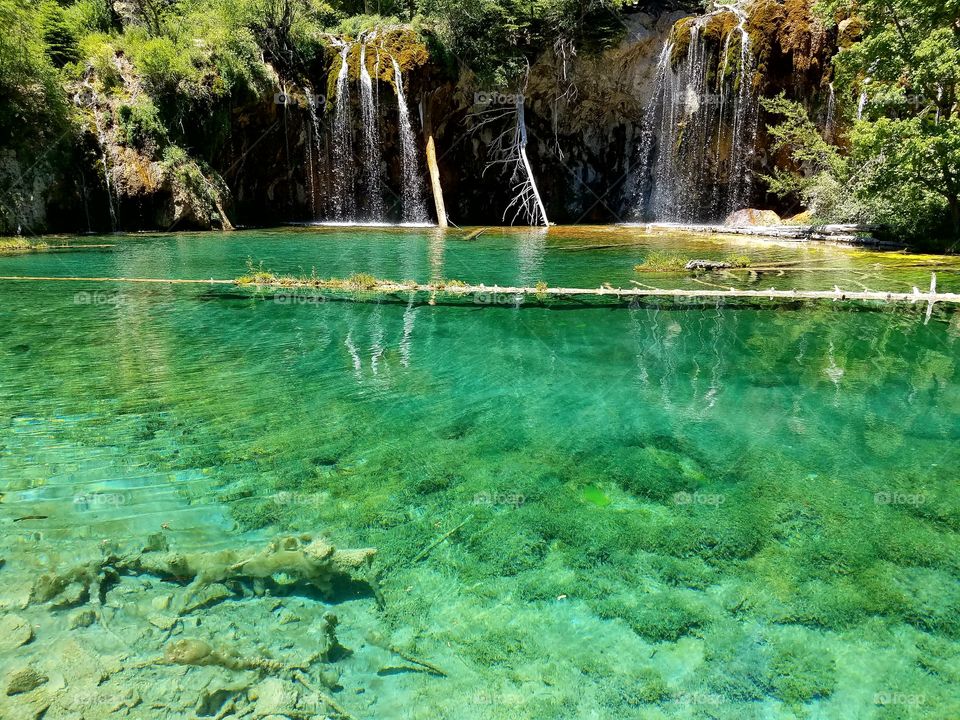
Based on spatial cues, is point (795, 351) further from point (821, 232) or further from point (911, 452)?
point (821, 232)

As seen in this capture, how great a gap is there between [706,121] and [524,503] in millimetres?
24268

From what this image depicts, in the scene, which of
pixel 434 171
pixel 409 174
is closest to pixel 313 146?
pixel 409 174

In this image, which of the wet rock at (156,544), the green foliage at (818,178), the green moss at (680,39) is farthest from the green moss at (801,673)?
the green moss at (680,39)

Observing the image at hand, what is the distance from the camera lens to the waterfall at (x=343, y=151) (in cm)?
2611

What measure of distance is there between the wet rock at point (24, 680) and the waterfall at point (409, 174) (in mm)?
26067

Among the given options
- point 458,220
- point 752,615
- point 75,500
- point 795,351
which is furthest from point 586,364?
point 458,220

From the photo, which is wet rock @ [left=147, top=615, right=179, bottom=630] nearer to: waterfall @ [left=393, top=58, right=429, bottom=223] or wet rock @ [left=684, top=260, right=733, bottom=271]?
wet rock @ [left=684, top=260, right=733, bottom=271]

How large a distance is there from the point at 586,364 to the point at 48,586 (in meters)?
5.62

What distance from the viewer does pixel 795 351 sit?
816 cm

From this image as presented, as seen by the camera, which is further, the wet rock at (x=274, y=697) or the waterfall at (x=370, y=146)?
the waterfall at (x=370, y=146)

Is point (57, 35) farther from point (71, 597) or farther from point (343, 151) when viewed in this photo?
point (71, 597)

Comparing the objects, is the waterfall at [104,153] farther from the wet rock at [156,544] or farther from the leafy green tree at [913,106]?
the leafy green tree at [913,106]

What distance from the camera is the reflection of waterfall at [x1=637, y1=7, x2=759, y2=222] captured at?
923 inches

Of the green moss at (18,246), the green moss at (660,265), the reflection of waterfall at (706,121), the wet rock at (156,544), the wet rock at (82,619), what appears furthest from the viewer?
the reflection of waterfall at (706,121)
